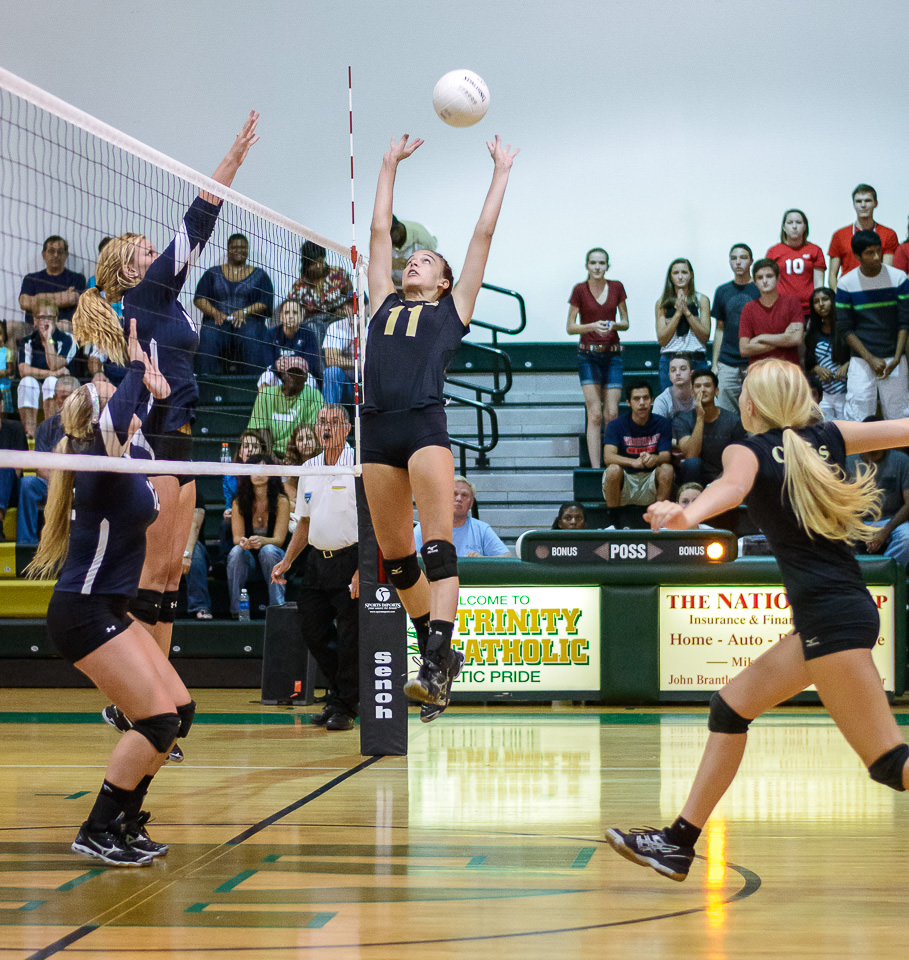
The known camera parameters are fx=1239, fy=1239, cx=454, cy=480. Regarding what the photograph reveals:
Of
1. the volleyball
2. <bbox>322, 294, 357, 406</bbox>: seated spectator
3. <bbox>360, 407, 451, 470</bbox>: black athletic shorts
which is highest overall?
the volleyball

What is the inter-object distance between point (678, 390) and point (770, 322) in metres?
1.06

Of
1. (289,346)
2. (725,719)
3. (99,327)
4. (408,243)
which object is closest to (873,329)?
(408,243)

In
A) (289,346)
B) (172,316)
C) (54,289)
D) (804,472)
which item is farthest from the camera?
(54,289)

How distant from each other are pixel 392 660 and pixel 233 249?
4.01 metres

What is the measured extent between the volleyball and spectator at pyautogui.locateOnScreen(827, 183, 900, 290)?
7.24 metres

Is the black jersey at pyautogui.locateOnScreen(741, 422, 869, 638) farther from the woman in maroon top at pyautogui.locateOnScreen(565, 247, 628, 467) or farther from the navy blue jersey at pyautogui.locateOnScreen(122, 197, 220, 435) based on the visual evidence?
the woman in maroon top at pyautogui.locateOnScreen(565, 247, 628, 467)

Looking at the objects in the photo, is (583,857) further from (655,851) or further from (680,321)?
(680,321)

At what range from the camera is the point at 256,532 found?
34.3ft

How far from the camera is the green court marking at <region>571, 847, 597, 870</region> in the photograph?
175 inches

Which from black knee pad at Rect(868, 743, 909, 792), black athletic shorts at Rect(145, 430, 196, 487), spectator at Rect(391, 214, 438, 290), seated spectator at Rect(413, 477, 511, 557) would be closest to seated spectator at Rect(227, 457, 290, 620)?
seated spectator at Rect(413, 477, 511, 557)

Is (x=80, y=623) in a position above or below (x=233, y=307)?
below

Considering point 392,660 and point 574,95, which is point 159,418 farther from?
point 574,95

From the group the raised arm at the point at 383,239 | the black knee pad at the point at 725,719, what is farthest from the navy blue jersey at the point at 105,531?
the black knee pad at the point at 725,719

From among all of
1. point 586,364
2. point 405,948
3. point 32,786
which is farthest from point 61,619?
point 586,364
